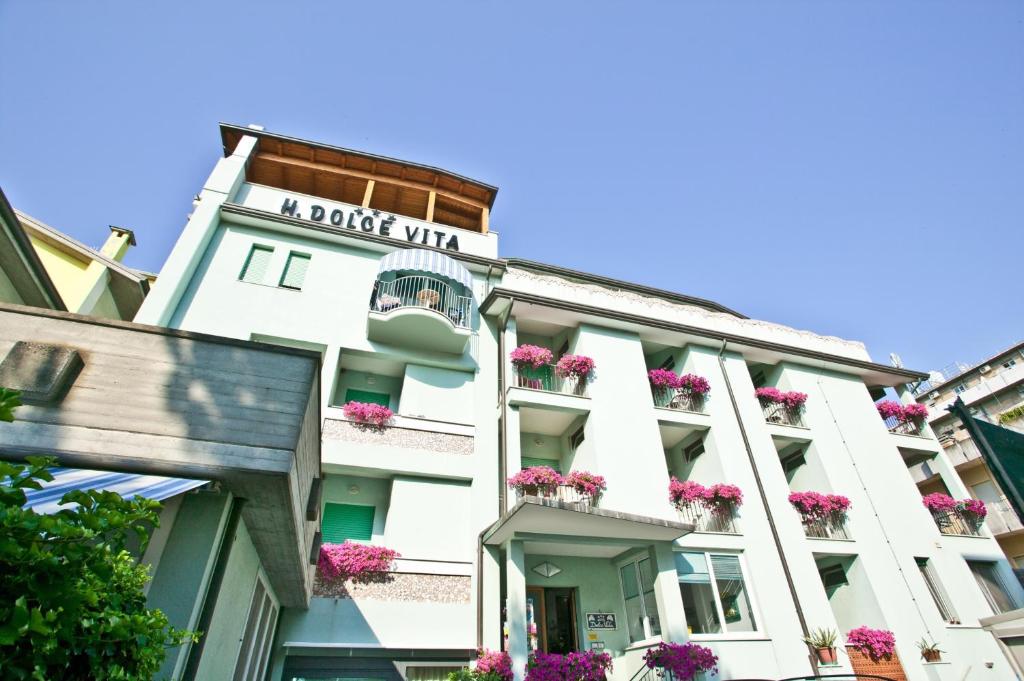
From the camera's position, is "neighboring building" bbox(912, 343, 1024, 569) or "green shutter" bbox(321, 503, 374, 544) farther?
"neighboring building" bbox(912, 343, 1024, 569)

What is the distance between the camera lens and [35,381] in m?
4.51

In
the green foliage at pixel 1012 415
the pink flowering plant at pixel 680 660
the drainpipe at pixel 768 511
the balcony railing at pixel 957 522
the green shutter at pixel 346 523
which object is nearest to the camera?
the pink flowering plant at pixel 680 660

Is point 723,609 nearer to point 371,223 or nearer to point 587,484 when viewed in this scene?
point 587,484

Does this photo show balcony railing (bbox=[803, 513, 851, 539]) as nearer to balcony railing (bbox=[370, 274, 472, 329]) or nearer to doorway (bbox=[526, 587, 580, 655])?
doorway (bbox=[526, 587, 580, 655])

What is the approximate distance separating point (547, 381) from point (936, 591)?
12.7m

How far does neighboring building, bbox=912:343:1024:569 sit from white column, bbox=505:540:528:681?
688 inches

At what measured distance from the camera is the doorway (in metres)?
12.4

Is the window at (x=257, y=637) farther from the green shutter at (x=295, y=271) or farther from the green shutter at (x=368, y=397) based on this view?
the green shutter at (x=295, y=271)

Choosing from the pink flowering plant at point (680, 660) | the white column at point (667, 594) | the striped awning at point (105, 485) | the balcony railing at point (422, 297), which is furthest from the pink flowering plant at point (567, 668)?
the balcony railing at point (422, 297)

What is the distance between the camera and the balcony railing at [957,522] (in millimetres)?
16812

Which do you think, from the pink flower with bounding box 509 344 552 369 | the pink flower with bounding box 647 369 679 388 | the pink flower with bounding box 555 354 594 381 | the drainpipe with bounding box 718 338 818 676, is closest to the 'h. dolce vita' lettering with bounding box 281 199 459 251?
the pink flower with bounding box 509 344 552 369

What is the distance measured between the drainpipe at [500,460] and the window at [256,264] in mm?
7164

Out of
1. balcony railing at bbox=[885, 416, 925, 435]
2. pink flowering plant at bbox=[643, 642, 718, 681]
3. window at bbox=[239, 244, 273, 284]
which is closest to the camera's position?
pink flowering plant at bbox=[643, 642, 718, 681]

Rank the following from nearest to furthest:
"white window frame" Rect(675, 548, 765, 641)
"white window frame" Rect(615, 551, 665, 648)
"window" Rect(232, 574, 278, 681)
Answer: "window" Rect(232, 574, 278, 681), "white window frame" Rect(615, 551, 665, 648), "white window frame" Rect(675, 548, 765, 641)
